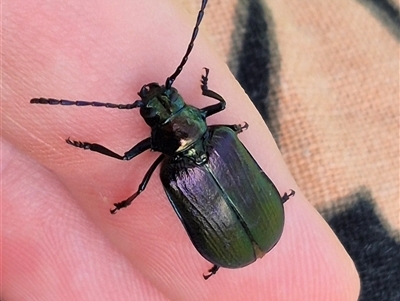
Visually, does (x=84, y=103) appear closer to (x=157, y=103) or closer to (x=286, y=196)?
(x=157, y=103)

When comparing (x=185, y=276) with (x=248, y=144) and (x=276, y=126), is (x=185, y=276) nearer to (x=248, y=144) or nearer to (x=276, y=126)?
(x=248, y=144)

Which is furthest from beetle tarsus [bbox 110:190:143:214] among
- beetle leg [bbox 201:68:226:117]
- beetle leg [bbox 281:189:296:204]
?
beetle leg [bbox 281:189:296:204]

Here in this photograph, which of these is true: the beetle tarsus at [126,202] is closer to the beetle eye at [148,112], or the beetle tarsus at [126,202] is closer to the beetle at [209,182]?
the beetle at [209,182]

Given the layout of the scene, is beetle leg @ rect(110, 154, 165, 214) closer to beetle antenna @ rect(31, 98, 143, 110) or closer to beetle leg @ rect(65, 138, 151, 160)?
beetle leg @ rect(65, 138, 151, 160)

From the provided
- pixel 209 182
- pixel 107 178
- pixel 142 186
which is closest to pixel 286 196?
pixel 209 182

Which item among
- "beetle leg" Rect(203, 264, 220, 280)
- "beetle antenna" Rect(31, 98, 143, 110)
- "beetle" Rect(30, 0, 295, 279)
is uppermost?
"beetle antenna" Rect(31, 98, 143, 110)

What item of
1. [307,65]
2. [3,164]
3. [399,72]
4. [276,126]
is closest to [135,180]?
[3,164]

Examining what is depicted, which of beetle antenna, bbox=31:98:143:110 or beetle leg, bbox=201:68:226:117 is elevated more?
beetle antenna, bbox=31:98:143:110
